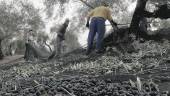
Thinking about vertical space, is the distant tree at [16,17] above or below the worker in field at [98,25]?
above

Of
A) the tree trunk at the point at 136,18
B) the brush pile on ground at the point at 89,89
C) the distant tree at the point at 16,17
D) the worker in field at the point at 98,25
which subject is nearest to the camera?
the brush pile on ground at the point at 89,89

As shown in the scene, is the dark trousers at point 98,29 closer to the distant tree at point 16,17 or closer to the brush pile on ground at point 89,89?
the brush pile on ground at point 89,89

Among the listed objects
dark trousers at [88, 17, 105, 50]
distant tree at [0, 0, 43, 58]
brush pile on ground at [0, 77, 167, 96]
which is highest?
distant tree at [0, 0, 43, 58]

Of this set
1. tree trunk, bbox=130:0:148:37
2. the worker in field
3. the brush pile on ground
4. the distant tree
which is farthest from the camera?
the distant tree

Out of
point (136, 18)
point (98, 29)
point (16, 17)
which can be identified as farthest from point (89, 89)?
point (16, 17)

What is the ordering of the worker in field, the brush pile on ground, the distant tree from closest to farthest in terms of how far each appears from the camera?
the brush pile on ground
the worker in field
the distant tree

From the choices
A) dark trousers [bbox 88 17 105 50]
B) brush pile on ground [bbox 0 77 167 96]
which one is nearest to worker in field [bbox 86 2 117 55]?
dark trousers [bbox 88 17 105 50]

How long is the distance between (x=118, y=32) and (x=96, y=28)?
2288 millimetres

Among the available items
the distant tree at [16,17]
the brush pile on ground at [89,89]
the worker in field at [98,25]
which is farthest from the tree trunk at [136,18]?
the distant tree at [16,17]

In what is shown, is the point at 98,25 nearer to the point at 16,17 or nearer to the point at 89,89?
the point at 89,89

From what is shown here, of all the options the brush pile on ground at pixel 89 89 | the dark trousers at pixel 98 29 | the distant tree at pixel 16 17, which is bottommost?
the brush pile on ground at pixel 89 89

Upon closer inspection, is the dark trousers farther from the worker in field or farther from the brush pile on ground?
the brush pile on ground

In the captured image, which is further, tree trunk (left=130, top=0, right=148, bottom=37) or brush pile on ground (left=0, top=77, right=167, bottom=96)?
tree trunk (left=130, top=0, right=148, bottom=37)

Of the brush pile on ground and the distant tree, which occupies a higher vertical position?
the distant tree
